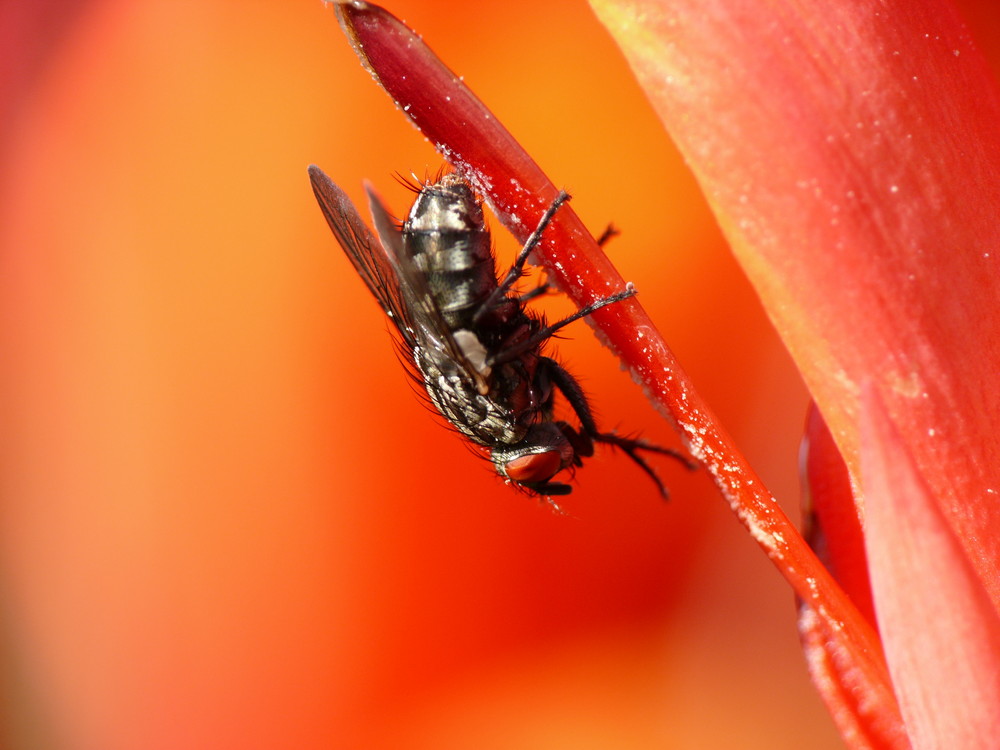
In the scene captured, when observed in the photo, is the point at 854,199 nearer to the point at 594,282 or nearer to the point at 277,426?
the point at 594,282

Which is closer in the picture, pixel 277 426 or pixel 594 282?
pixel 594 282

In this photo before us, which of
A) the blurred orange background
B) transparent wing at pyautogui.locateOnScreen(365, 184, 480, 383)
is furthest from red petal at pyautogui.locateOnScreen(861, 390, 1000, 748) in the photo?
the blurred orange background

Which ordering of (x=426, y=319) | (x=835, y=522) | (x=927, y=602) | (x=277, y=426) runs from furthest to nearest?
(x=277, y=426) < (x=426, y=319) < (x=835, y=522) < (x=927, y=602)

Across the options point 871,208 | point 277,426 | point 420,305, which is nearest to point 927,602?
point 871,208

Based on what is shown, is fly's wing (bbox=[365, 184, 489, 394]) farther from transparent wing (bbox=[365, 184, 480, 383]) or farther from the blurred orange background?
the blurred orange background

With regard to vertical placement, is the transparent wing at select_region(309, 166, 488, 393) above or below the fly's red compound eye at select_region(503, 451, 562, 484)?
above

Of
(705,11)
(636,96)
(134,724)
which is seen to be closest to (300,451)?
(134,724)

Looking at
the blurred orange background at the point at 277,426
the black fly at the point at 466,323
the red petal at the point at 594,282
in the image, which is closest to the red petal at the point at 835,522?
the red petal at the point at 594,282
